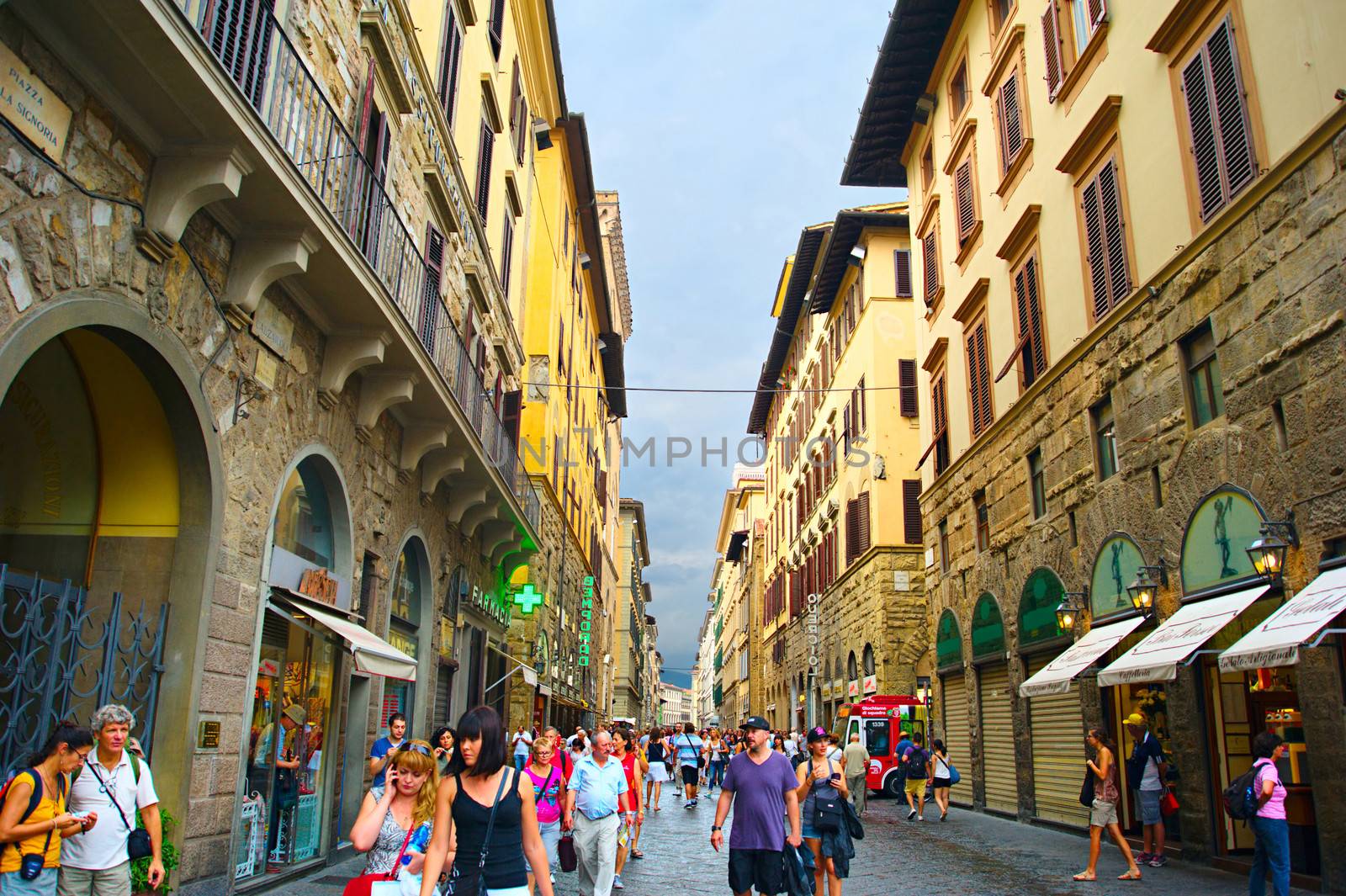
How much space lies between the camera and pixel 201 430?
7.62 meters

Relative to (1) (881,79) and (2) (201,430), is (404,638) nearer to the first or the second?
(2) (201,430)

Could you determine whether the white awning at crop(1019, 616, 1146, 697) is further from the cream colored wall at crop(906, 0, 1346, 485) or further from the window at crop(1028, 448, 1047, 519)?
the cream colored wall at crop(906, 0, 1346, 485)

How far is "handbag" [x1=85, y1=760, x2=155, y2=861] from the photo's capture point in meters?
5.51

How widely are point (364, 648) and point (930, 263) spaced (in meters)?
18.2

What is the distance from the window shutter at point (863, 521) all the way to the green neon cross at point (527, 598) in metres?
11.3

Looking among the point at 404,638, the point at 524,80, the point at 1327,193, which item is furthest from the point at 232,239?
the point at 524,80

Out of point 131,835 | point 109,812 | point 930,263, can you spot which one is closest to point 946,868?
point 131,835

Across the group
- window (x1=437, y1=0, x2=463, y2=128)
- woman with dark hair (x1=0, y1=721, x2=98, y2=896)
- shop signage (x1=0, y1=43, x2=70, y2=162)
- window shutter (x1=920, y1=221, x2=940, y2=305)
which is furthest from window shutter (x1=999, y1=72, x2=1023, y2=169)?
woman with dark hair (x1=0, y1=721, x2=98, y2=896)

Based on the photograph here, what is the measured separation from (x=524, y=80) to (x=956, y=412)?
12.0m

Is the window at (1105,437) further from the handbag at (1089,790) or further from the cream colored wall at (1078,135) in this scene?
the handbag at (1089,790)

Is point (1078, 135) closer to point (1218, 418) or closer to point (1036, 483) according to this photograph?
point (1036, 483)

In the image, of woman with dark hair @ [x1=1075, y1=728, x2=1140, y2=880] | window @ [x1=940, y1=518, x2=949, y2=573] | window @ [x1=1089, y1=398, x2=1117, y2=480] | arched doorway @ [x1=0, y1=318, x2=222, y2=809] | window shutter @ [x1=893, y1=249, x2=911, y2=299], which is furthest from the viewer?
window shutter @ [x1=893, y1=249, x2=911, y2=299]

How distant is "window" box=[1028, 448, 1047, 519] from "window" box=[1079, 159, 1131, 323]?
3.02m

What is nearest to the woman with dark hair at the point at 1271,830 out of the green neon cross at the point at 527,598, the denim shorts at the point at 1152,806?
the denim shorts at the point at 1152,806
